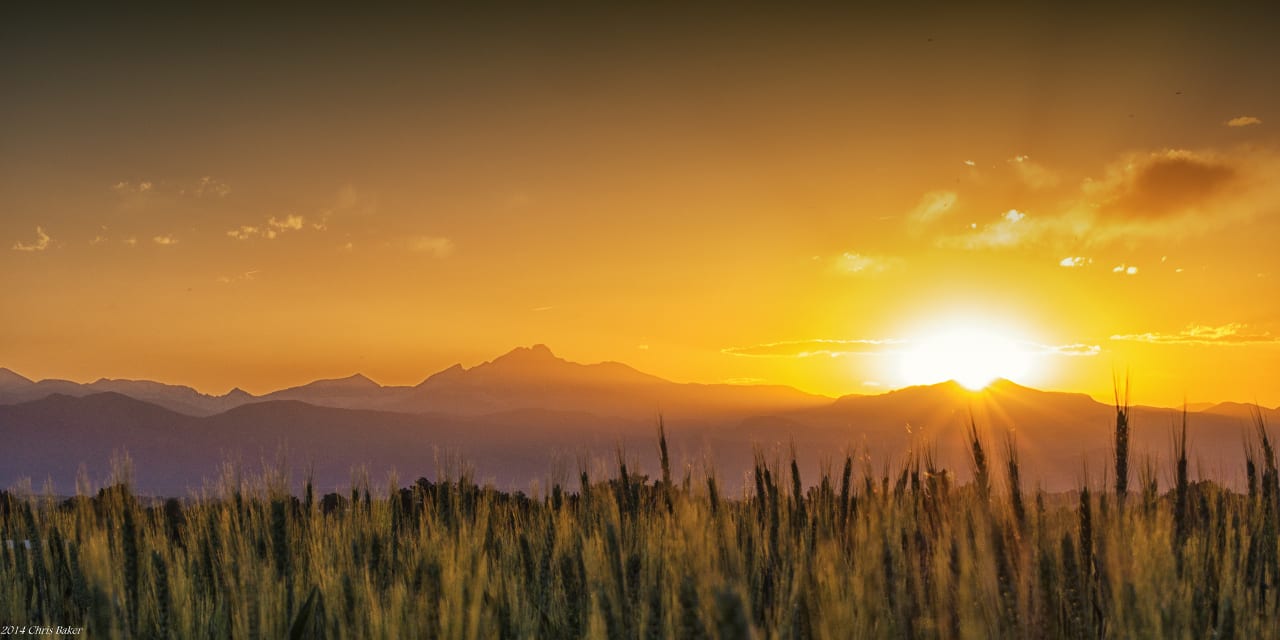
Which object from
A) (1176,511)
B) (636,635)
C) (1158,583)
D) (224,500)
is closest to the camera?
(1158,583)

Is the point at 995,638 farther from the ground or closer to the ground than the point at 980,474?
closer to the ground

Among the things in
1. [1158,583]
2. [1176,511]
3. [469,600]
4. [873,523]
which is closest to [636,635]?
[469,600]

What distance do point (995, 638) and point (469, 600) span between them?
2089mm

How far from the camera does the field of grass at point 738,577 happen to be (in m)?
3.26

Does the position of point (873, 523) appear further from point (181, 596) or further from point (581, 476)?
point (581, 476)

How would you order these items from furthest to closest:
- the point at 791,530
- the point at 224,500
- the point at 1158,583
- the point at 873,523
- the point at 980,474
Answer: the point at 224,500, the point at 791,530, the point at 980,474, the point at 873,523, the point at 1158,583

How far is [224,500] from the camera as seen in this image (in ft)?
21.2

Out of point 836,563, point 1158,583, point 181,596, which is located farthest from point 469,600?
point 1158,583

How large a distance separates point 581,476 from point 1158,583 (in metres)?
5.38

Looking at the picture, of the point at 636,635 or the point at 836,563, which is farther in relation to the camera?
the point at 836,563

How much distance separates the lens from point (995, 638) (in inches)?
130

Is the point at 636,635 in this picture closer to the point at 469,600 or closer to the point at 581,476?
the point at 469,600

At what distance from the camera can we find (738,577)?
3963 mm

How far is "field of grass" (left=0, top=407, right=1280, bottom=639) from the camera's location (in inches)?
128
